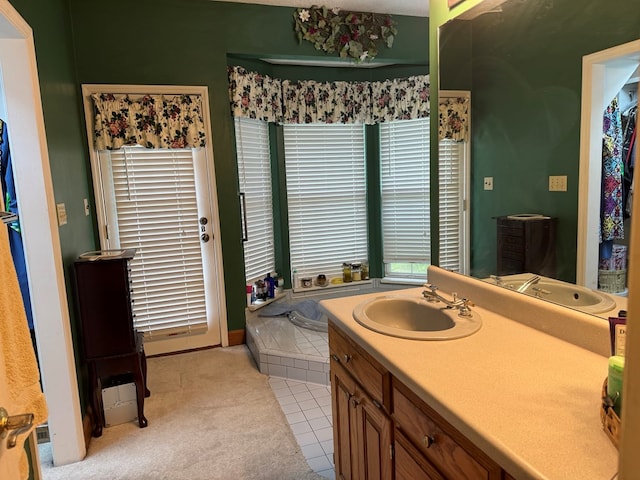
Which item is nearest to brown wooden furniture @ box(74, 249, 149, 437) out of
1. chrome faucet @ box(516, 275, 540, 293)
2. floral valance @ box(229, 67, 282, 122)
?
floral valance @ box(229, 67, 282, 122)

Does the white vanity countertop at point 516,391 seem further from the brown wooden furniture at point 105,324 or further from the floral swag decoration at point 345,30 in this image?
the floral swag decoration at point 345,30

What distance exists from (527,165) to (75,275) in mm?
2282

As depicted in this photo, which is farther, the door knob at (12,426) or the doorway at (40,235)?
the doorway at (40,235)

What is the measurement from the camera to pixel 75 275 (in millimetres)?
2381

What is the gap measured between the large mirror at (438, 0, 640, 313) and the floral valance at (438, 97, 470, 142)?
0.18ft

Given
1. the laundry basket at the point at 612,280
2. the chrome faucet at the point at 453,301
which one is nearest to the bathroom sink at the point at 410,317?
the chrome faucet at the point at 453,301

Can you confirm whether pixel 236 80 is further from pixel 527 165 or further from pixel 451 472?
pixel 451 472

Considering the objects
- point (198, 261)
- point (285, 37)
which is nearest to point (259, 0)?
point (285, 37)

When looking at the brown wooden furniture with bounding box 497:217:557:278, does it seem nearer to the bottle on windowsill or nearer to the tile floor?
the tile floor

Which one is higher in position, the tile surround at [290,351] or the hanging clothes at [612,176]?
the hanging clothes at [612,176]

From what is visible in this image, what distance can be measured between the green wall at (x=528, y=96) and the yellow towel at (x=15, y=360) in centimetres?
158

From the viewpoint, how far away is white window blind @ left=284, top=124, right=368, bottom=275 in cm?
427

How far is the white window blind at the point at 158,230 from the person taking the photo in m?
3.29

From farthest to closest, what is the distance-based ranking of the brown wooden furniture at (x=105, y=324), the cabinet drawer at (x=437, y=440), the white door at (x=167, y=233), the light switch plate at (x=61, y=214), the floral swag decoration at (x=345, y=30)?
the floral swag decoration at (x=345, y=30)
the white door at (x=167, y=233)
the brown wooden furniture at (x=105, y=324)
the light switch plate at (x=61, y=214)
the cabinet drawer at (x=437, y=440)
